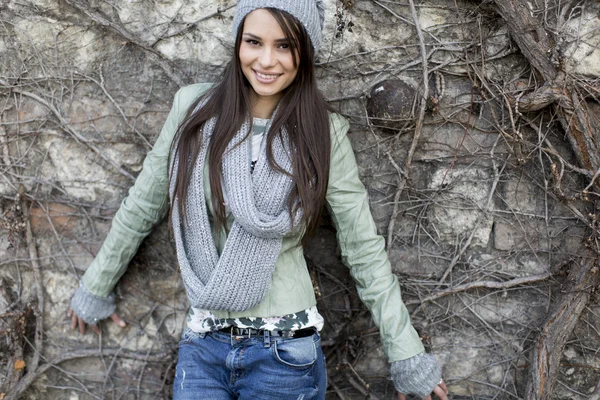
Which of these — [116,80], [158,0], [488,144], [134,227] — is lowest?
[134,227]

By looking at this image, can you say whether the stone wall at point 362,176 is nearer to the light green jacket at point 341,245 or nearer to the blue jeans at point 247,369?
the light green jacket at point 341,245

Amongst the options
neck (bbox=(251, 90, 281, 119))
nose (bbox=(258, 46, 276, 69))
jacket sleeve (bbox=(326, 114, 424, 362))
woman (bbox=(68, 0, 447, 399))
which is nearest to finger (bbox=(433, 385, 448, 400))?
woman (bbox=(68, 0, 447, 399))

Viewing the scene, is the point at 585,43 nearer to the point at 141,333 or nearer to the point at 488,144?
the point at 488,144

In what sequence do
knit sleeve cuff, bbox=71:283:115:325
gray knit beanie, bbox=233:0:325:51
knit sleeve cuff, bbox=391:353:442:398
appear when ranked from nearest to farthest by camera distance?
gray knit beanie, bbox=233:0:325:51, knit sleeve cuff, bbox=391:353:442:398, knit sleeve cuff, bbox=71:283:115:325

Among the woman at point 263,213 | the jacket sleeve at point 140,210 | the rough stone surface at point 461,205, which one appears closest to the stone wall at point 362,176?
the rough stone surface at point 461,205

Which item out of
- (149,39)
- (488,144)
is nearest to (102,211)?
(149,39)

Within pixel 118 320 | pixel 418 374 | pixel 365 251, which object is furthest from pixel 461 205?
pixel 118 320

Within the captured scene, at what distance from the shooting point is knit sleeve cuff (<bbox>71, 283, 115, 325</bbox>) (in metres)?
2.31

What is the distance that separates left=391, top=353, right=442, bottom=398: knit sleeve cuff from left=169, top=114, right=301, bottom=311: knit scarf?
1.78 ft

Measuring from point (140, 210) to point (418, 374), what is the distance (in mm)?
1117

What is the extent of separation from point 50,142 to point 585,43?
215 cm

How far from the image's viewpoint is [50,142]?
251 cm

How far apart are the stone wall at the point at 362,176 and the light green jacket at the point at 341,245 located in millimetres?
368

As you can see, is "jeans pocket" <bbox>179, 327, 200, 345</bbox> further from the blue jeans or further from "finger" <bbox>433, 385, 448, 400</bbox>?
"finger" <bbox>433, 385, 448, 400</bbox>
